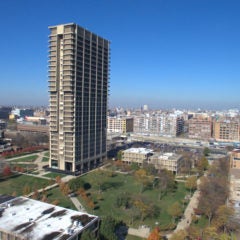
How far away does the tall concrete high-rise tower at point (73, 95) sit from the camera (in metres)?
46.3

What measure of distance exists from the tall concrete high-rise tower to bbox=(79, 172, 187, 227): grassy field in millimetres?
5263

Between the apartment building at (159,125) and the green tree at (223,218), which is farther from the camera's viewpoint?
the apartment building at (159,125)

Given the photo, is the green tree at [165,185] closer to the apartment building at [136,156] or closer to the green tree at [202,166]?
the green tree at [202,166]

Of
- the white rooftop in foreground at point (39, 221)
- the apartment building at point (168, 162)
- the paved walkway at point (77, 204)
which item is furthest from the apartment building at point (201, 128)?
the white rooftop in foreground at point (39, 221)

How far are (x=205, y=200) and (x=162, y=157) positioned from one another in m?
20.1

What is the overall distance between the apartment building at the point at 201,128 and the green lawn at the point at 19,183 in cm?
6374

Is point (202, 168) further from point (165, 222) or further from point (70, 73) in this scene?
point (70, 73)

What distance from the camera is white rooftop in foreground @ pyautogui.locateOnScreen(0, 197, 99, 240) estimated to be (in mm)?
20953

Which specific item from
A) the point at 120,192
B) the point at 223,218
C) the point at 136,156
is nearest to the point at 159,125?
the point at 136,156

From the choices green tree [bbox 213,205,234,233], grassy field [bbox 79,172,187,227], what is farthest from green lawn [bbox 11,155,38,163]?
Answer: green tree [bbox 213,205,234,233]

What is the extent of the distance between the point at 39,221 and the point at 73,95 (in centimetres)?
2695

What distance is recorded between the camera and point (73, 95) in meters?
46.7

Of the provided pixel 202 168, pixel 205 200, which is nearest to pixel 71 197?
pixel 205 200

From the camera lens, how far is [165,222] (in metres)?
29.1
